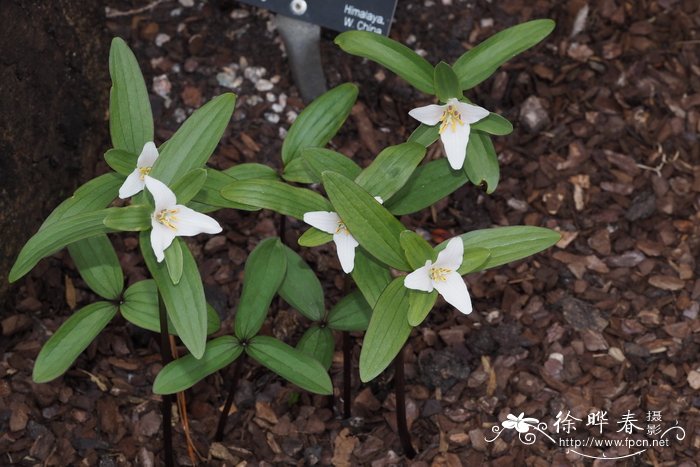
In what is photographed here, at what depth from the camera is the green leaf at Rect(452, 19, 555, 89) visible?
185 centimetres

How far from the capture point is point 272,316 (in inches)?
96.2

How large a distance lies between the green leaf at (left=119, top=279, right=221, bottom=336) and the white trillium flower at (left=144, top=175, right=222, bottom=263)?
1.11ft

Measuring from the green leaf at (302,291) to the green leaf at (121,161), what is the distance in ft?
1.41

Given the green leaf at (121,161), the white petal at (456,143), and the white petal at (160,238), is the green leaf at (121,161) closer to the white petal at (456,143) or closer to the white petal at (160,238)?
the white petal at (160,238)

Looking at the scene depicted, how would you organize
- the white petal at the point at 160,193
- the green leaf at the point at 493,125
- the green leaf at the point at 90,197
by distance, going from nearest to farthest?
the white petal at the point at 160,193 < the green leaf at the point at 90,197 < the green leaf at the point at 493,125

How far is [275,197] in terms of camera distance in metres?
1.68

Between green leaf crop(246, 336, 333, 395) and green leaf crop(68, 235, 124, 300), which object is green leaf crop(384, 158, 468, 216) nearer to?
green leaf crop(246, 336, 333, 395)

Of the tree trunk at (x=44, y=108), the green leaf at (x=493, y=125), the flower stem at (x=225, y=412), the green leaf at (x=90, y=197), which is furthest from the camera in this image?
the tree trunk at (x=44, y=108)

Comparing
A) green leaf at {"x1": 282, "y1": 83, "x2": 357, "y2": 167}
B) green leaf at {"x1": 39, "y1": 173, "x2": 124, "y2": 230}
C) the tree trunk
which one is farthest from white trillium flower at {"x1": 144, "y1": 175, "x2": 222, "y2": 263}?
the tree trunk

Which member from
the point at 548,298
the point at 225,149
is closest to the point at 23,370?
the point at 225,149

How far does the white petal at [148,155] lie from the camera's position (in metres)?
1.64

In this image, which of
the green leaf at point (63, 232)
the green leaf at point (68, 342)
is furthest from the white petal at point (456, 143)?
the green leaf at point (68, 342)

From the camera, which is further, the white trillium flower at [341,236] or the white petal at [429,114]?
the white petal at [429,114]

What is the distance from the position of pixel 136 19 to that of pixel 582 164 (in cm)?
159
